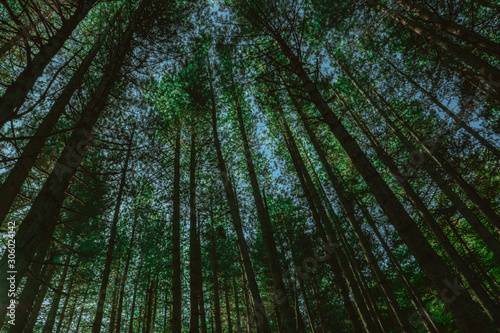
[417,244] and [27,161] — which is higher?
[27,161]

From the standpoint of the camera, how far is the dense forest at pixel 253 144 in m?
2.67

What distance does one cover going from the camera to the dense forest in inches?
105

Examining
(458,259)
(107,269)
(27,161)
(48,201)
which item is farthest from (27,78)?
(458,259)

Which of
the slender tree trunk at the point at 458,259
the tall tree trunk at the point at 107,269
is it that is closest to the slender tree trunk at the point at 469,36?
the slender tree trunk at the point at 458,259

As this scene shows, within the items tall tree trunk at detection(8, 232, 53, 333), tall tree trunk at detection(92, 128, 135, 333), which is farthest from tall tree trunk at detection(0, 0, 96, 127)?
tall tree trunk at detection(8, 232, 53, 333)

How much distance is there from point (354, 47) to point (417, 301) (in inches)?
379

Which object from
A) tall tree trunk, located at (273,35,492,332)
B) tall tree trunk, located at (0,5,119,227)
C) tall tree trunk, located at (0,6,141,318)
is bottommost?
tall tree trunk, located at (273,35,492,332)

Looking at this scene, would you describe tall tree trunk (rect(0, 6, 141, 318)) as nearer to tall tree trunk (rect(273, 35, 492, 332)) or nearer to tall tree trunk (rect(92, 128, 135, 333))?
tall tree trunk (rect(92, 128, 135, 333))

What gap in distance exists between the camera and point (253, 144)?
9188mm

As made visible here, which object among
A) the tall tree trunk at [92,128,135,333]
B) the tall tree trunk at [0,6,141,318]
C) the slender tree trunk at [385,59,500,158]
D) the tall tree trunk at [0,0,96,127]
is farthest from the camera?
the slender tree trunk at [385,59,500,158]

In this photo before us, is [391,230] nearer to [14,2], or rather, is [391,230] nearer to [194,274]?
[194,274]

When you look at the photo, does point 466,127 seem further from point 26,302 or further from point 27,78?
point 26,302

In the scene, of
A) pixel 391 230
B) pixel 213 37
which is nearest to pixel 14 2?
pixel 213 37

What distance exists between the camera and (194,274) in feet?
20.7
